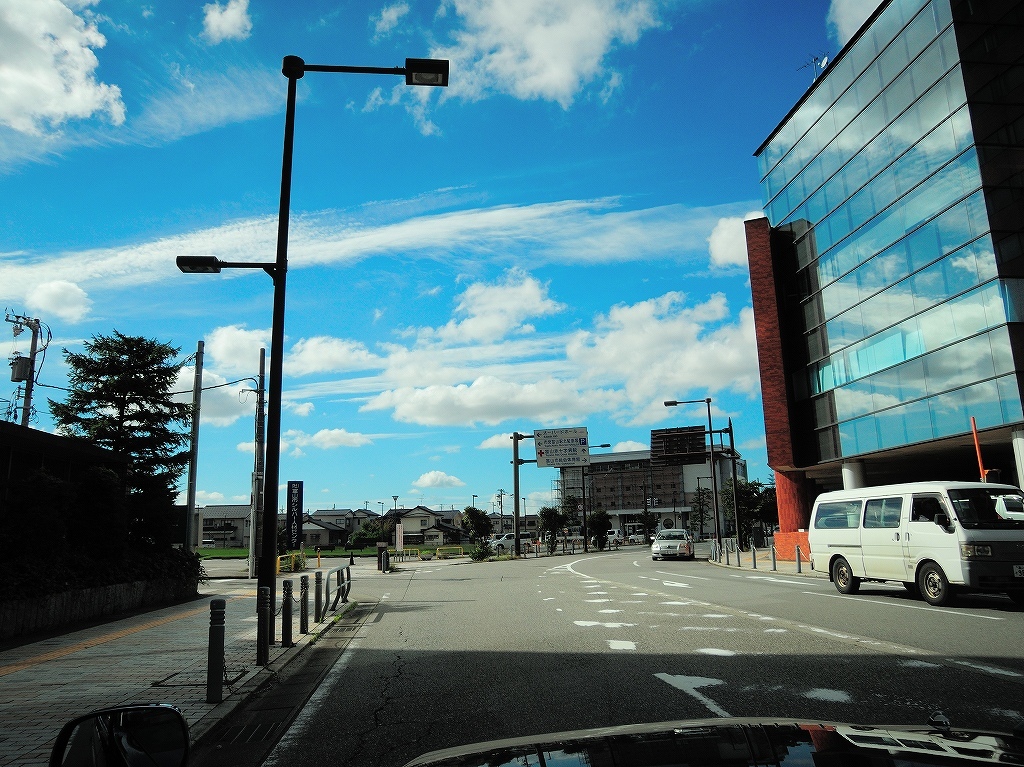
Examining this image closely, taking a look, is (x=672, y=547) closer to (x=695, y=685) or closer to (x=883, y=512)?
(x=883, y=512)

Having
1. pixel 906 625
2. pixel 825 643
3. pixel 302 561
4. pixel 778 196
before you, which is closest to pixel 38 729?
pixel 825 643

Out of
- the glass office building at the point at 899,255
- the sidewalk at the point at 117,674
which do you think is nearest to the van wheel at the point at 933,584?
the glass office building at the point at 899,255

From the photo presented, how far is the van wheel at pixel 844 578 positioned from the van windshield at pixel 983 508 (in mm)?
3271

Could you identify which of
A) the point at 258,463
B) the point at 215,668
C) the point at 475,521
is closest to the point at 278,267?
the point at 215,668

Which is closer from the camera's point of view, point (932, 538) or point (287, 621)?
point (287, 621)

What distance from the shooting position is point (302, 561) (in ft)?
123

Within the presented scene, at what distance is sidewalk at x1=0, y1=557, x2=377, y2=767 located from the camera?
630 cm

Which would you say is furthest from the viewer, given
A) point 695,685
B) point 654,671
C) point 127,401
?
point 127,401

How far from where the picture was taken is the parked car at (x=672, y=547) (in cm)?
4300

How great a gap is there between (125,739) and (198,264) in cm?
959

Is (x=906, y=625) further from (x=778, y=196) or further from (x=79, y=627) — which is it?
(x=778, y=196)

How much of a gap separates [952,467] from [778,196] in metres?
16.2

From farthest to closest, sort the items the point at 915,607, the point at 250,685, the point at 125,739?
the point at 915,607 → the point at 250,685 → the point at 125,739

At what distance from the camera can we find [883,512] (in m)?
15.0
